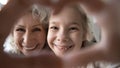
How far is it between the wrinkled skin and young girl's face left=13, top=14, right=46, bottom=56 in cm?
24

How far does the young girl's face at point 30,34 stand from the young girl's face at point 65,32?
0.02 meters

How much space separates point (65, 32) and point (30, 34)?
8cm

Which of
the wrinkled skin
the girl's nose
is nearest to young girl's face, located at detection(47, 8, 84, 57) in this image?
the girl's nose

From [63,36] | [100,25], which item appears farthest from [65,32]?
[100,25]

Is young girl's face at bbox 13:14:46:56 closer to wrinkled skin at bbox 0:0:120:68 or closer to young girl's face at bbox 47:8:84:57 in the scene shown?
young girl's face at bbox 47:8:84:57

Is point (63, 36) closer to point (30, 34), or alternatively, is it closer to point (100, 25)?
point (30, 34)

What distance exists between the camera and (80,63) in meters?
0.25

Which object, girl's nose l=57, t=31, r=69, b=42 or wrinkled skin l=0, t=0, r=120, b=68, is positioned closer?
wrinkled skin l=0, t=0, r=120, b=68

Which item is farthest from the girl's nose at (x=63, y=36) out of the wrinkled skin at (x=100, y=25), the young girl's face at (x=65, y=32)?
the wrinkled skin at (x=100, y=25)

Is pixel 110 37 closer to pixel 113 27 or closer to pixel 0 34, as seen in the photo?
pixel 113 27

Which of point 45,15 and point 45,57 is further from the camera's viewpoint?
point 45,15

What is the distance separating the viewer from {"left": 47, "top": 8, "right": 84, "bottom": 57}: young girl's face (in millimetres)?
472

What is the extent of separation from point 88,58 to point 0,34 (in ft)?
0.33

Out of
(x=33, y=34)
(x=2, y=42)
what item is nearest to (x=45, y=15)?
(x=33, y=34)
